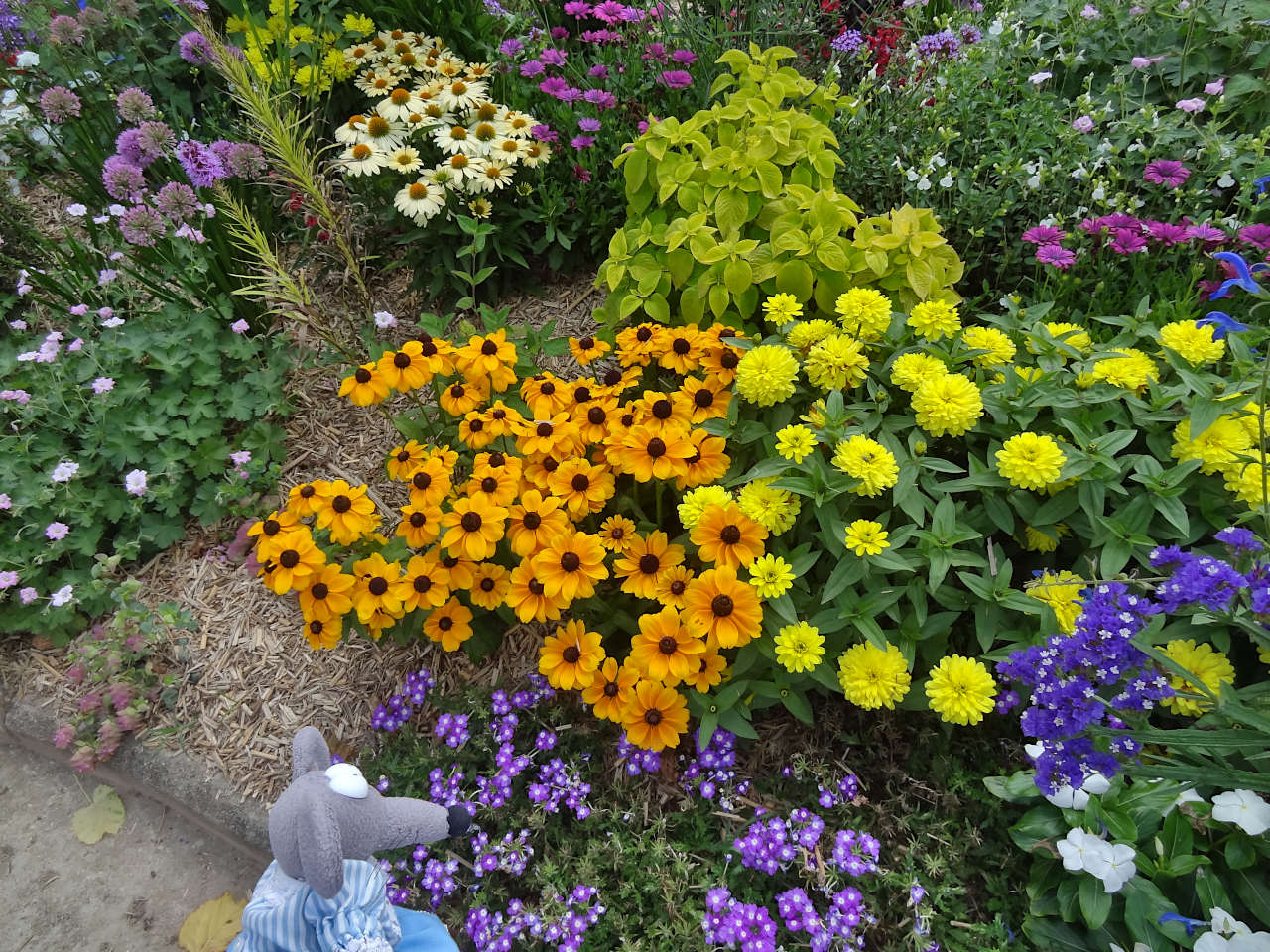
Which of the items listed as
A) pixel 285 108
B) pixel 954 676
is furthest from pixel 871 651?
pixel 285 108

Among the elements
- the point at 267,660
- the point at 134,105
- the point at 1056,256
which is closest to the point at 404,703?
the point at 267,660

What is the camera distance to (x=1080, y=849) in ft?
4.60

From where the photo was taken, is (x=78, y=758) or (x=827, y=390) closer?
(x=827, y=390)

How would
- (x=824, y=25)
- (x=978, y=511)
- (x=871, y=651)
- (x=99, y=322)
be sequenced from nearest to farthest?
(x=871, y=651), (x=978, y=511), (x=99, y=322), (x=824, y=25)

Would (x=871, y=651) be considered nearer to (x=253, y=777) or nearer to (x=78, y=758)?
(x=253, y=777)

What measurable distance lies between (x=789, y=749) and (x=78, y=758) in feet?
7.18

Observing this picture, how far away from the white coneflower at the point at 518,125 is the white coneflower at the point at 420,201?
0.39m

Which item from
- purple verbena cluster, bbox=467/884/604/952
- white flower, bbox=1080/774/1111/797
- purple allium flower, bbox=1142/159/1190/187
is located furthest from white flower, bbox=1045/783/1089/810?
purple allium flower, bbox=1142/159/1190/187

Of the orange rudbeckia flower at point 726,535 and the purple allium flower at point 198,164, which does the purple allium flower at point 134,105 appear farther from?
the orange rudbeckia flower at point 726,535

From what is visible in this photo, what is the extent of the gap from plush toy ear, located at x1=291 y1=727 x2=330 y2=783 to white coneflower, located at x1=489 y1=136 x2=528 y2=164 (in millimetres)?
2041

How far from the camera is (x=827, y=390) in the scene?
1957mm

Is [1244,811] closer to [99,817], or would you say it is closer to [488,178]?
[488,178]

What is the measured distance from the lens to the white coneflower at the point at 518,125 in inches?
111

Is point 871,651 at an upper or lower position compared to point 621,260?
lower
